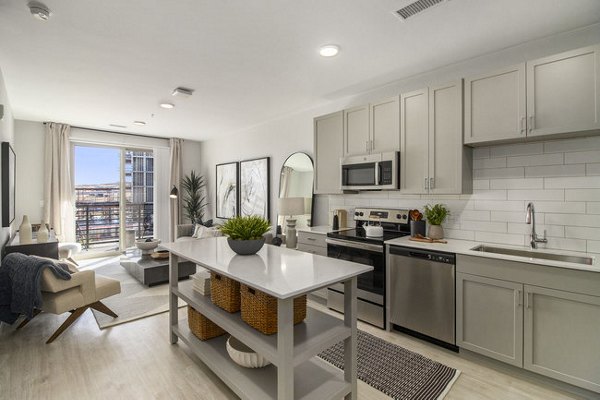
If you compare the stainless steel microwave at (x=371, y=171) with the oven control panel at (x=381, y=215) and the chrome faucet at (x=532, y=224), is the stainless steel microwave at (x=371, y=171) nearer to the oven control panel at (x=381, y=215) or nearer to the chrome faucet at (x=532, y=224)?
the oven control panel at (x=381, y=215)

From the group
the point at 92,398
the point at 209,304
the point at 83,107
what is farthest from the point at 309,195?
the point at 83,107

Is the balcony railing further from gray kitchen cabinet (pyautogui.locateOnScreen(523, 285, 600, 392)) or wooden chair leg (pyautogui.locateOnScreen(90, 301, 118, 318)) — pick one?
gray kitchen cabinet (pyautogui.locateOnScreen(523, 285, 600, 392))

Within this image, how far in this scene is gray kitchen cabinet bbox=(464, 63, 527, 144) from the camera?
2.33 metres

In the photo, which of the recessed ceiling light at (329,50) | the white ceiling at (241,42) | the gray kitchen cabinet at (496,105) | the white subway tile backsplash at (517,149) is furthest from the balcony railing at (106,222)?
the white subway tile backsplash at (517,149)

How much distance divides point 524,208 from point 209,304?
2.77 m

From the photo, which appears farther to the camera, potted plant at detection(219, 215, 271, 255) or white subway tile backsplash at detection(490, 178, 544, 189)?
white subway tile backsplash at detection(490, 178, 544, 189)

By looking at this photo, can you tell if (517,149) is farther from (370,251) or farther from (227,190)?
(227,190)

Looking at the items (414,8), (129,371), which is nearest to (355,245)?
(414,8)

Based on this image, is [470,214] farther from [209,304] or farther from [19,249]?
[19,249]

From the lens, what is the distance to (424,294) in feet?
8.68

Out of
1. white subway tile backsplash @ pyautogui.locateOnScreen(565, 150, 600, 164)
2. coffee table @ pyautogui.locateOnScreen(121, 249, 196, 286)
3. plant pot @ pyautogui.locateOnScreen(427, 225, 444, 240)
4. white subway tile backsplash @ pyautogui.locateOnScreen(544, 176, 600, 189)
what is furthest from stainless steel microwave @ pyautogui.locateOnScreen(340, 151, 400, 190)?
coffee table @ pyautogui.locateOnScreen(121, 249, 196, 286)

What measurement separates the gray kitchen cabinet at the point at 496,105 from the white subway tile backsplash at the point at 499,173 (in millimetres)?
373

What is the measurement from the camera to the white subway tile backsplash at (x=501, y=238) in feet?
8.48

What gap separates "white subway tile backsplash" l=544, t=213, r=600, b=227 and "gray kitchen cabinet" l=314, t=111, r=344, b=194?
2.00 metres
